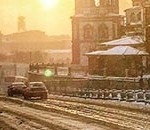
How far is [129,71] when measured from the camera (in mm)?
51875

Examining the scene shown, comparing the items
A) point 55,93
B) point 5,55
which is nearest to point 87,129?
point 55,93

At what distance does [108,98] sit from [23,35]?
161240mm

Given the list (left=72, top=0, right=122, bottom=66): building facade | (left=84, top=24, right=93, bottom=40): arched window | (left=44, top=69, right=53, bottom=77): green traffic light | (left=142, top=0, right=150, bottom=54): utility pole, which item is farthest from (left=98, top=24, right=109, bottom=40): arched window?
(left=142, top=0, right=150, bottom=54): utility pole

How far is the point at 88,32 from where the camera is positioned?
8281 cm

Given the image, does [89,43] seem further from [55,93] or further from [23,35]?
[23,35]

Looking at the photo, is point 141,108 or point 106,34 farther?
point 106,34

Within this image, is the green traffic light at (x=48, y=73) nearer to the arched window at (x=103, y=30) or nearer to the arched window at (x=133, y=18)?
the arched window at (x=133, y=18)

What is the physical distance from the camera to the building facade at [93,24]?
268 feet

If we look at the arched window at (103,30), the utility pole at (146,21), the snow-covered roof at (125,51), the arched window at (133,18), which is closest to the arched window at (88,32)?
the arched window at (103,30)

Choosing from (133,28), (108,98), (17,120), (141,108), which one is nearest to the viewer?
(17,120)

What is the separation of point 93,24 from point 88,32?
73.1 inches

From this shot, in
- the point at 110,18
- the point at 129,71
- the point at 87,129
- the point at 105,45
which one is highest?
the point at 110,18

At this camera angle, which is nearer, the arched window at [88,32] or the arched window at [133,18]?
the arched window at [133,18]

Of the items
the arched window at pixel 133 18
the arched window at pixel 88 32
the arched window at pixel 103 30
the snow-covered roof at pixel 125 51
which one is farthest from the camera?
the arched window at pixel 103 30
